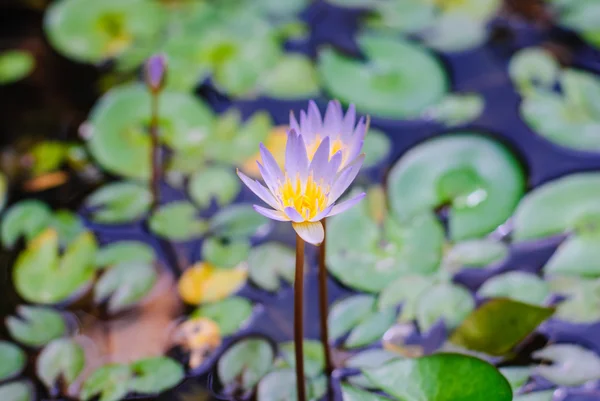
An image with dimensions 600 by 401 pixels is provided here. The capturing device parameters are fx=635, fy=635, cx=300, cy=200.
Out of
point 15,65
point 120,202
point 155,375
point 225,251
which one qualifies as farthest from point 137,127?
point 155,375

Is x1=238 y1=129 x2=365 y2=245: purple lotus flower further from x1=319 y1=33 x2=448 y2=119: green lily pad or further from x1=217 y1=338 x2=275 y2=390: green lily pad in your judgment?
x1=319 y1=33 x2=448 y2=119: green lily pad

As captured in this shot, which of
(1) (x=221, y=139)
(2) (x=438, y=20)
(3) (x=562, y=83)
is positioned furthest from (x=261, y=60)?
(3) (x=562, y=83)

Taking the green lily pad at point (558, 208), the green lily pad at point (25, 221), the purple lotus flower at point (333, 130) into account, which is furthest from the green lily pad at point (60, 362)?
the green lily pad at point (558, 208)

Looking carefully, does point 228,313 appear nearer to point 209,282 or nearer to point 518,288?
point 209,282

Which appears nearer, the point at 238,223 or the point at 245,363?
the point at 245,363

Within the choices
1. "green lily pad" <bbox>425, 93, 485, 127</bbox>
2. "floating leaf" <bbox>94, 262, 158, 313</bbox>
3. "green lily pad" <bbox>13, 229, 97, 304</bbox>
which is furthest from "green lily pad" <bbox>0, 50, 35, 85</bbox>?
"green lily pad" <bbox>425, 93, 485, 127</bbox>

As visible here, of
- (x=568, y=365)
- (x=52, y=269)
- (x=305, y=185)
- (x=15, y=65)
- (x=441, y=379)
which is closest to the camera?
(x=305, y=185)
